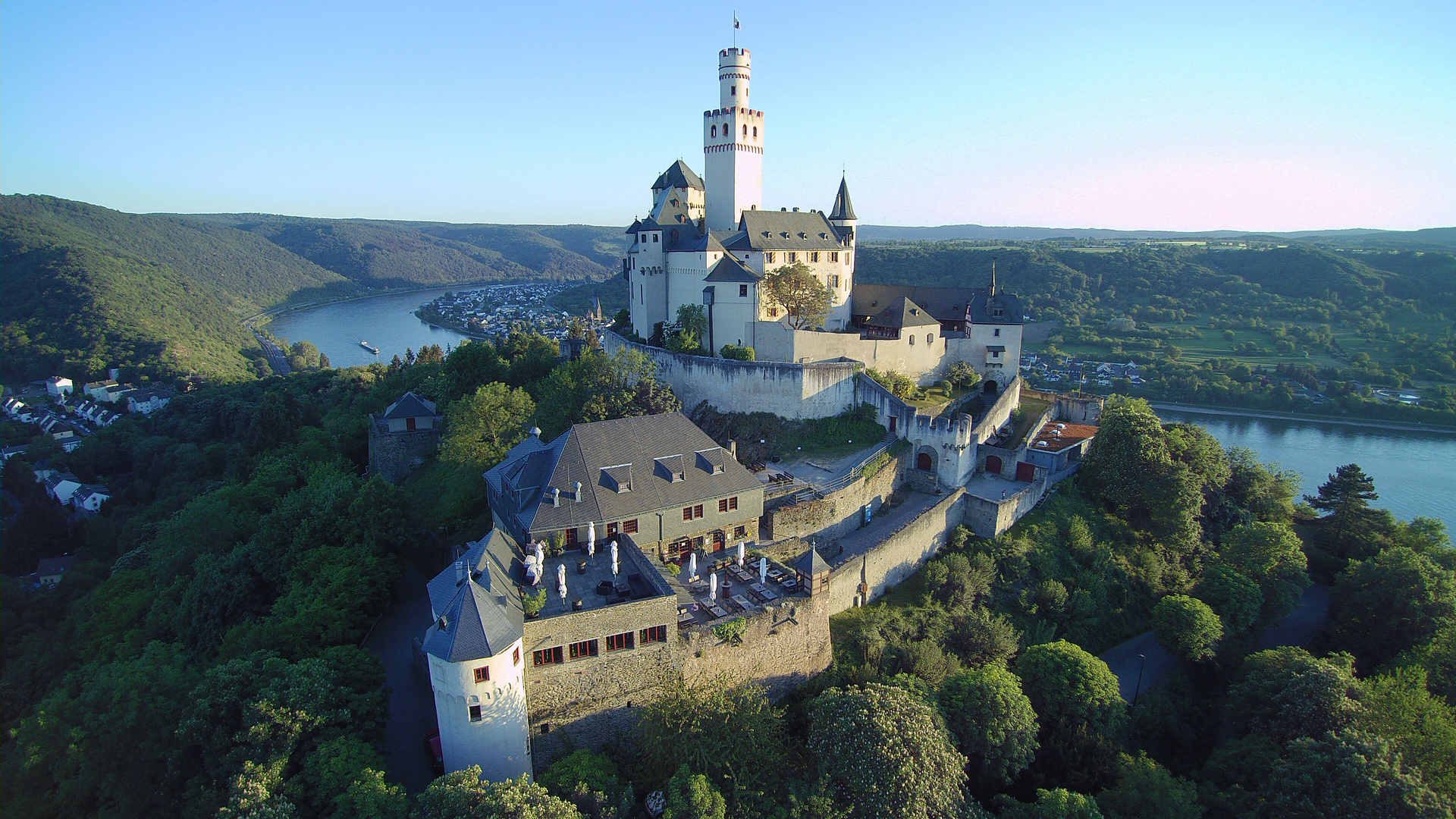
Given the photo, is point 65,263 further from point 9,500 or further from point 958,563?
point 958,563

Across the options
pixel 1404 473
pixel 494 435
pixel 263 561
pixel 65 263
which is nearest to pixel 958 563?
pixel 494 435

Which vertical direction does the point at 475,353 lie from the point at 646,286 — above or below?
below

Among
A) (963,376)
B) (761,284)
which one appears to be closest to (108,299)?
(761,284)

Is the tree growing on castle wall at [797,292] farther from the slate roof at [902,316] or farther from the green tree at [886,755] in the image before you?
the green tree at [886,755]

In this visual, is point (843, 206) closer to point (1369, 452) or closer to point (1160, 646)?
point (1160, 646)

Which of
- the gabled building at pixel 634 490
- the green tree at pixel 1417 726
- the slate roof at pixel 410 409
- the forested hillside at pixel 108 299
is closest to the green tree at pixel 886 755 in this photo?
the gabled building at pixel 634 490

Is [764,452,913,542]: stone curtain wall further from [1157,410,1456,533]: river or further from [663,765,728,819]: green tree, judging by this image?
[1157,410,1456,533]: river
